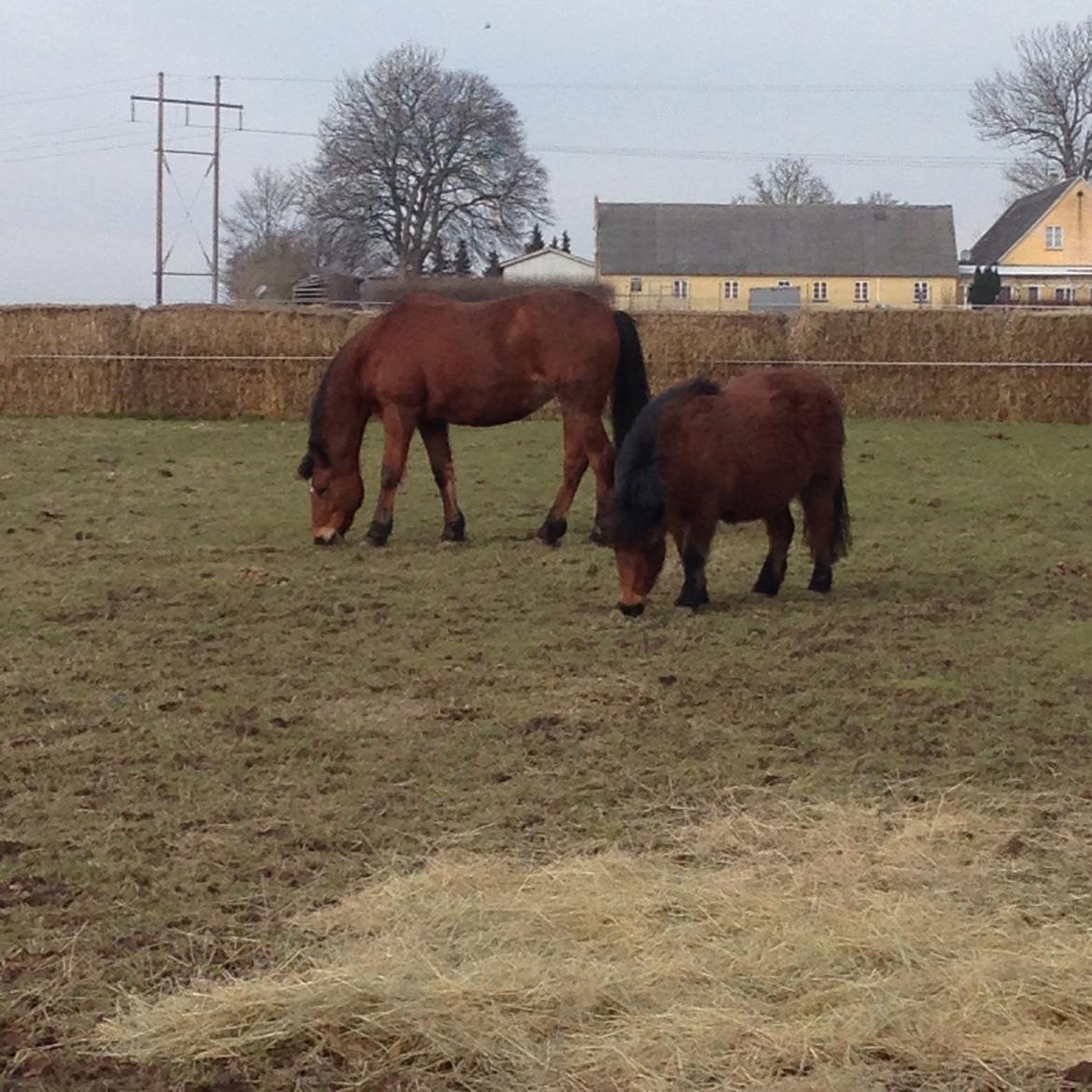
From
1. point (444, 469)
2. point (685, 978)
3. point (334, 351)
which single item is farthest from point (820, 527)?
point (334, 351)

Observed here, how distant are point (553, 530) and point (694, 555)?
2495 mm

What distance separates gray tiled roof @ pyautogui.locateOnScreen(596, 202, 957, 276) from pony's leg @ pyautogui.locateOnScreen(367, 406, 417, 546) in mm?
47655

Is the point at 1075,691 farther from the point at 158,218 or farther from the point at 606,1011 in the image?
the point at 158,218

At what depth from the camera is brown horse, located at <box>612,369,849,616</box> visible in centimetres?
755

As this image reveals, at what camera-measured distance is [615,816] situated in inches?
183

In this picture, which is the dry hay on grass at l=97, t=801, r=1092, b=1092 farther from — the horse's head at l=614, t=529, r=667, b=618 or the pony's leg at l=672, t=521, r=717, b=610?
the pony's leg at l=672, t=521, r=717, b=610

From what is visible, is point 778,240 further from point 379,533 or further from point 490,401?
point 379,533

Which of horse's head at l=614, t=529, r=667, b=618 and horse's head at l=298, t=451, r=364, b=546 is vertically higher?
horse's head at l=298, t=451, r=364, b=546

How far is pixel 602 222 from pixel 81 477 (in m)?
45.7

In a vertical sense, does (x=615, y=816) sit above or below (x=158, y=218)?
below

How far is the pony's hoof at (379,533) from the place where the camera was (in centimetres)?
1020

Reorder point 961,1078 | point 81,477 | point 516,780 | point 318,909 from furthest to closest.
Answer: point 81,477 < point 516,780 < point 318,909 < point 961,1078


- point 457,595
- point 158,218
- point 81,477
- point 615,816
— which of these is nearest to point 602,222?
point 158,218

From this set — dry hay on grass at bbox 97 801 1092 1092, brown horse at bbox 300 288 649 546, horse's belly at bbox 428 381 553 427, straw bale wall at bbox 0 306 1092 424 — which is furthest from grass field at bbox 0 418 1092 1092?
straw bale wall at bbox 0 306 1092 424
